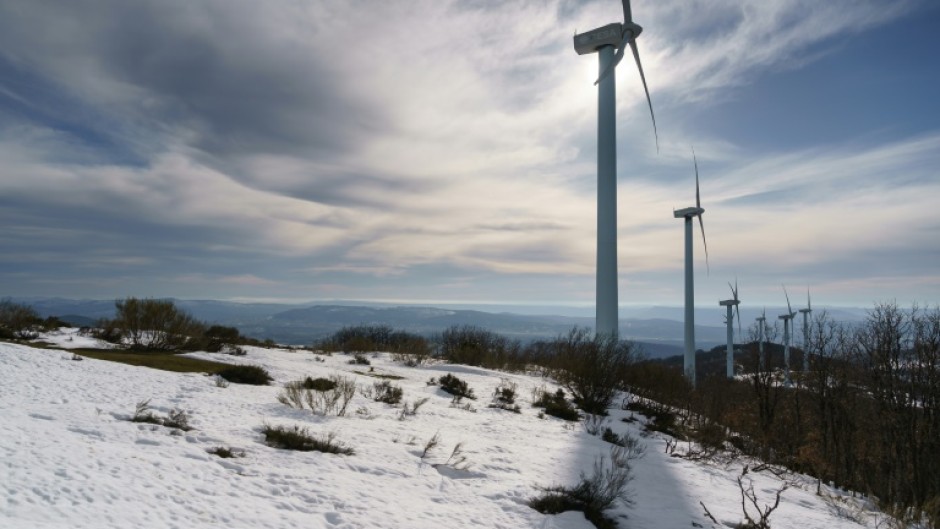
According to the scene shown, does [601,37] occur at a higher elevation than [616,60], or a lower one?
higher

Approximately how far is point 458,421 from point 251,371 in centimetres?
479

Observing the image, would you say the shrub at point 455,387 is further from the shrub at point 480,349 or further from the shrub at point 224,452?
the shrub at point 480,349

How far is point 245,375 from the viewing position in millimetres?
10469

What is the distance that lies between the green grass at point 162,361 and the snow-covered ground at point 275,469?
3.80ft

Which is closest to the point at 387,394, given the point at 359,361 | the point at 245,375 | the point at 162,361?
the point at 245,375

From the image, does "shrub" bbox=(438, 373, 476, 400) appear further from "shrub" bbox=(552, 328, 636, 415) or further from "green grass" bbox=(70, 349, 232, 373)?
"green grass" bbox=(70, 349, 232, 373)

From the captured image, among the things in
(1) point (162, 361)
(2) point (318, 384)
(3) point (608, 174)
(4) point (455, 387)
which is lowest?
(4) point (455, 387)

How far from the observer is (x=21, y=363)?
792 cm

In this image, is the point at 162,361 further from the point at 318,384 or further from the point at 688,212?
the point at 688,212

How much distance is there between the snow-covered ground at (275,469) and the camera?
380 centimetres

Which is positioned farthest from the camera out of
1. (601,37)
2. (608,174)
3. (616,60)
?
(601,37)

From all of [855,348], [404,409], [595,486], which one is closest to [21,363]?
[404,409]

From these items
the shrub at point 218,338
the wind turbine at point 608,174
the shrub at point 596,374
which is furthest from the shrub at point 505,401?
the shrub at point 218,338

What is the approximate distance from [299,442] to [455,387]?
8437 millimetres
